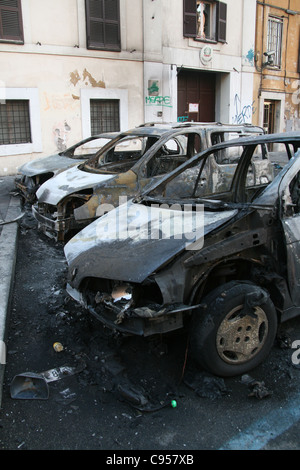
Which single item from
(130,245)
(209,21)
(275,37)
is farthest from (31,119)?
(275,37)

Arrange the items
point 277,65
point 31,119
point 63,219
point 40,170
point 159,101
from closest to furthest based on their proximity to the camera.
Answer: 1. point 63,219
2. point 40,170
3. point 31,119
4. point 159,101
5. point 277,65

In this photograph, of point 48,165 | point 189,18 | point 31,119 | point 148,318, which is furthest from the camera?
point 189,18

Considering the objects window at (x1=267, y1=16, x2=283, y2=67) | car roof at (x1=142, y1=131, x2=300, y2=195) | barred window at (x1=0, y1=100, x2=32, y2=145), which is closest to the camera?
car roof at (x1=142, y1=131, x2=300, y2=195)

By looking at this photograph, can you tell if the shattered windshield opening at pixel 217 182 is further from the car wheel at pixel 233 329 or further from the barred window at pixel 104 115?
the barred window at pixel 104 115

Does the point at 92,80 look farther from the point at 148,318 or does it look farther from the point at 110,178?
the point at 148,318

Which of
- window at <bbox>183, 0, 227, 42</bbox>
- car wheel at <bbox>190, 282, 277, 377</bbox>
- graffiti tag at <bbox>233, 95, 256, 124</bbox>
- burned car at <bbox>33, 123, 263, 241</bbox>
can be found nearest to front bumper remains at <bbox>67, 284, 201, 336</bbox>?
car wheel at <bbox>190, 282, 277, 377</bbox>

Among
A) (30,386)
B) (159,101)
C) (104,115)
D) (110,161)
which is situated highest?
(159,101)

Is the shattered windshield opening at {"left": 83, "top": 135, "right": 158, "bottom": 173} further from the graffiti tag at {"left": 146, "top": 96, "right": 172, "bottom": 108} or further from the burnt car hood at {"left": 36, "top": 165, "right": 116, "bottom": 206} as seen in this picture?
the graffiti tag at {"left": 146, "top": 96, "right": 172, "bottom": 108}

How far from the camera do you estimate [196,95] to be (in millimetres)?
16266

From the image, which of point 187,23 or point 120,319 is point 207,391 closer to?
point 120,319

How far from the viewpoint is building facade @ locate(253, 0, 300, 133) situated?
17.0 m

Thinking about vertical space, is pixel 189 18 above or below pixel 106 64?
above

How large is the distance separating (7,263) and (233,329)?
3157mm

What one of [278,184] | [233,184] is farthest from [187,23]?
[278,184]
